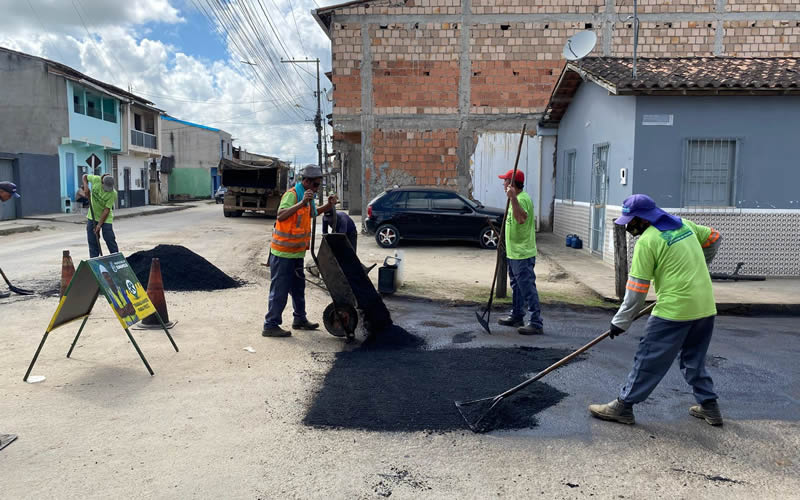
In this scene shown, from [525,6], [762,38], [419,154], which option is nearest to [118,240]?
[419,154]

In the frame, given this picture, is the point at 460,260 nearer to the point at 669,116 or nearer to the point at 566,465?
the point at 669,116

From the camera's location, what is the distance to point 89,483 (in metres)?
3.47

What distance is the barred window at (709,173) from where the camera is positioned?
11.0 metres

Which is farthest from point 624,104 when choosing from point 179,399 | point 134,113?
point 134,113

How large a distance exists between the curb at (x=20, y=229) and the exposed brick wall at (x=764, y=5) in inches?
857

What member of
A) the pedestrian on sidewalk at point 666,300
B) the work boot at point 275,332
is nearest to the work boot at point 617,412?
the pedestrian on sidewalk at point 666,300

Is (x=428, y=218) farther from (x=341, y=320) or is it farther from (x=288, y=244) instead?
(x=341, y=320)

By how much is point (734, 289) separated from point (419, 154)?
1008 cm

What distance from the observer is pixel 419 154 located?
705 inches

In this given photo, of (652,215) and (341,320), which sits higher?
(652,215)

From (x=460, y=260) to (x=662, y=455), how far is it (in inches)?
363

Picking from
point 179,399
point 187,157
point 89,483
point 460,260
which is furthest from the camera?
point 187,157

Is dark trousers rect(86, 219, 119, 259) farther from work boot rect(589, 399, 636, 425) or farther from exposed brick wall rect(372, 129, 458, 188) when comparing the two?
exposed brick wall rect(372, 129, 458, 188)

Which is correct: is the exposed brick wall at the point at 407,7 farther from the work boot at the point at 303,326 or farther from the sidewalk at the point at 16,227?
the work boot at the point at 303,326
